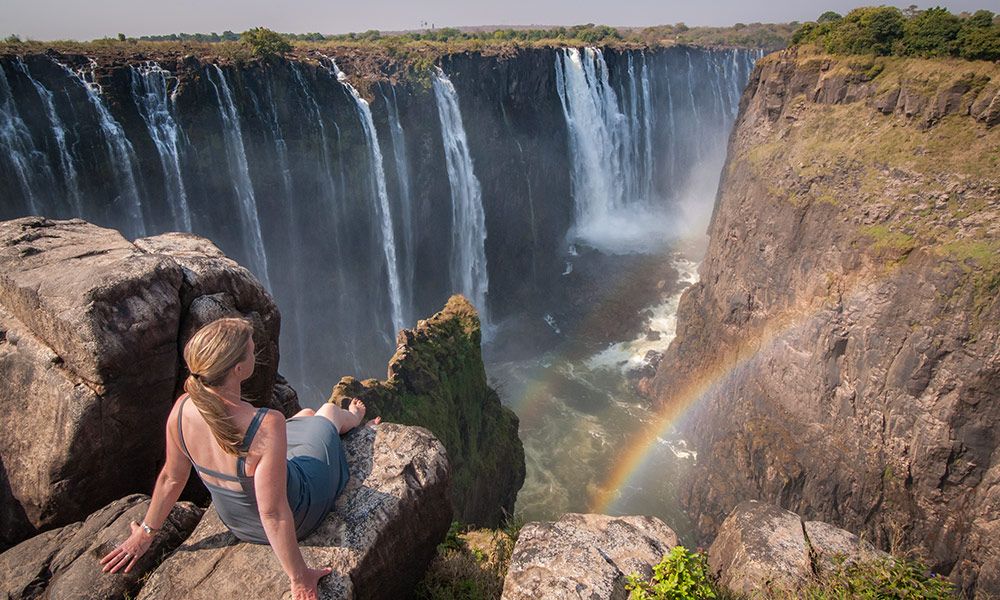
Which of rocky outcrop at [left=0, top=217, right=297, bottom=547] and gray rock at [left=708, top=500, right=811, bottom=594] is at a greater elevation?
rocky outcrop at [left=0, top=217, right=297, bottom=547]

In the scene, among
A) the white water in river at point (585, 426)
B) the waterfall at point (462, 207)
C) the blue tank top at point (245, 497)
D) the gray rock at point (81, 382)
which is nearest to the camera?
the blue tank top at point (245, 497)

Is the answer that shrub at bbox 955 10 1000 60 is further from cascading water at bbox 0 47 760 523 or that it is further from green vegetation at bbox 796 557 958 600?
green vegetation at bbox 796 557 958 600

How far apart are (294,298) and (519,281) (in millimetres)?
16809

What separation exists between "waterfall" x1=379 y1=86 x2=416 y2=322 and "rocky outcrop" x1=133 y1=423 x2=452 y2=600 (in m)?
27.3

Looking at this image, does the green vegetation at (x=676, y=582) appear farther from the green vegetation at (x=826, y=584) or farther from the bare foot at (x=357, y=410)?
the bare foot at (x=357, y=410)

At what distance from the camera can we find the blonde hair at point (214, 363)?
3.29 metres

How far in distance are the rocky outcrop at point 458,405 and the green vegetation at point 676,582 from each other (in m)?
8.53

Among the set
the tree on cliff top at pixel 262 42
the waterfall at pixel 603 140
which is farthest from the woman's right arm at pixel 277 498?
the waterfall at pixel 603 140

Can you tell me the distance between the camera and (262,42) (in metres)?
25.4

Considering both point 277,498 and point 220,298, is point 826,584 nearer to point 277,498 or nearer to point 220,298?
point 277,498

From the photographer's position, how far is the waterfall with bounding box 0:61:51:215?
60.0 feet

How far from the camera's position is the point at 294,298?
28.7 m

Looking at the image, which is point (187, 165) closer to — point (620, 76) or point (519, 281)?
point (519, 281)

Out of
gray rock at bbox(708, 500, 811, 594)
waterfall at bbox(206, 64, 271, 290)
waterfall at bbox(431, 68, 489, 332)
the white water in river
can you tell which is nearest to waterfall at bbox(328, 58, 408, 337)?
waterfall at bbox(431, 68, 489, 332)
